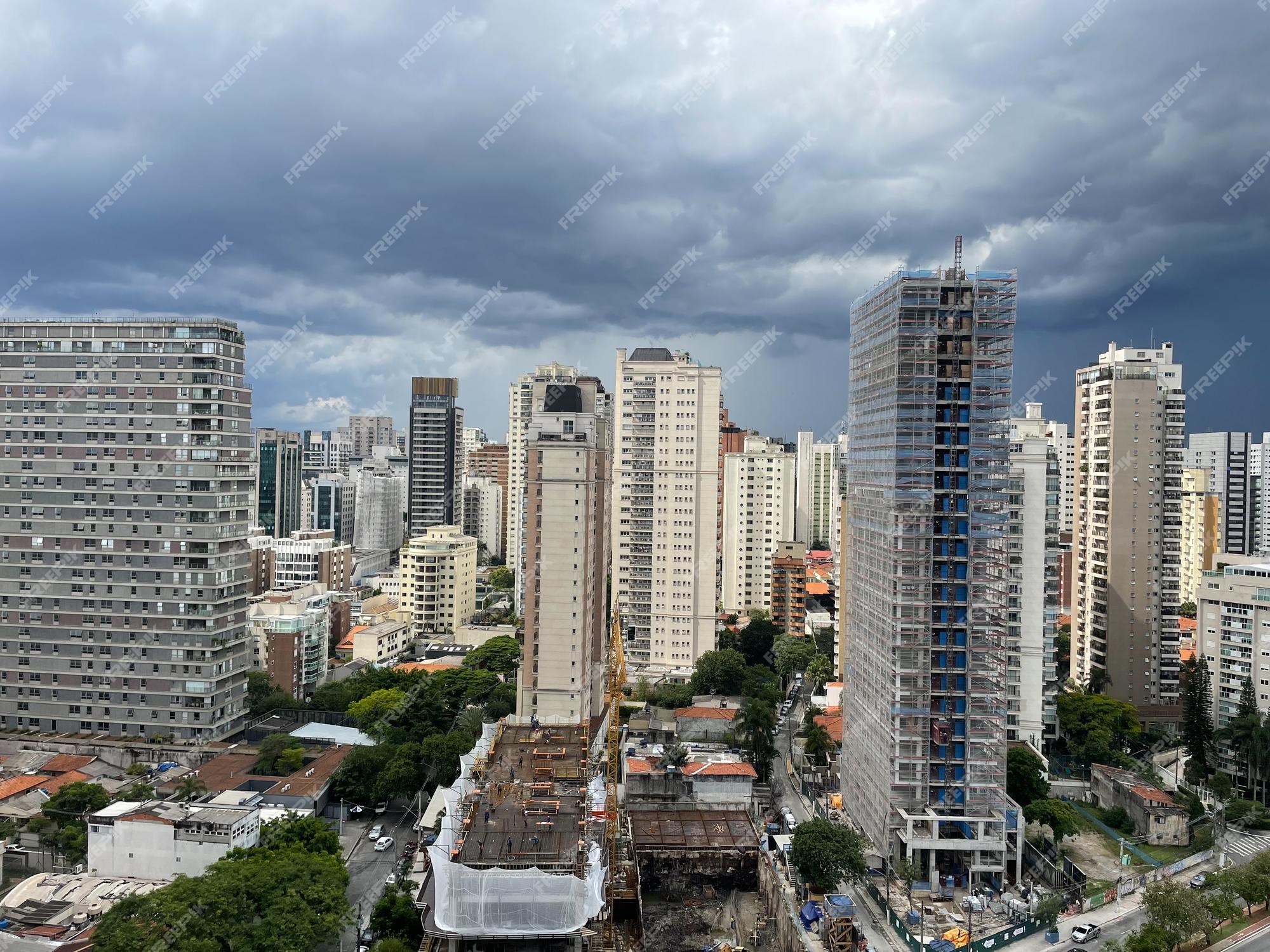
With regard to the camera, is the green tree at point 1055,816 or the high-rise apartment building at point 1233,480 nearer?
the green tree at point 1055,816

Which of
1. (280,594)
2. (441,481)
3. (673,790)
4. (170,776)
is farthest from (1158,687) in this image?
(441,481)

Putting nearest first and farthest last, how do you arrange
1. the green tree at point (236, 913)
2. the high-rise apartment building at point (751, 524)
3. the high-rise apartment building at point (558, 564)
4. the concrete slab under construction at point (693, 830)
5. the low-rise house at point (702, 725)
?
the green tree at point (236, 913) → the concrete slab under construction at point (693, 830) → the high-rise apartment building at point (558, 564) → the low-rise house at point (702, 725) → the high-rise apartment building at point (751, 524)

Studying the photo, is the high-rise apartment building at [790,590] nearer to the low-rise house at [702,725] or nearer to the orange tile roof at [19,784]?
the low-rise house at [702,725]

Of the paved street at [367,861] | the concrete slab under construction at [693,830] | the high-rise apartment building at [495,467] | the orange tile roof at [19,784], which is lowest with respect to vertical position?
the paved street at [367,861]

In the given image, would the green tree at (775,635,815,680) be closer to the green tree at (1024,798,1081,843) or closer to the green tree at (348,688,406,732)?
the green tree at (348,688,406,732)

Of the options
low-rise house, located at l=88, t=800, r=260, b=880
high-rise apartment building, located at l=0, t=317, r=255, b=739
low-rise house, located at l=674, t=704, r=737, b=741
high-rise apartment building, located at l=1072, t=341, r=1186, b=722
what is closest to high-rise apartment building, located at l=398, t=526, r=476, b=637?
low-rise house, located at l=674, t=704, r=737, b=741

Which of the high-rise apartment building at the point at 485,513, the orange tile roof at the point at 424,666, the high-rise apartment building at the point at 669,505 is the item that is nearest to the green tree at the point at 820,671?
the high-rise apartment building at the point at 669,505

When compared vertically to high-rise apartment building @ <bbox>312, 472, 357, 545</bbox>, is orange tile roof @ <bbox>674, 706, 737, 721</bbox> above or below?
below

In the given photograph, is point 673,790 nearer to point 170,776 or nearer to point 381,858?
point 381,858
